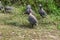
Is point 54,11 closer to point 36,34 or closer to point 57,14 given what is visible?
point 57,14

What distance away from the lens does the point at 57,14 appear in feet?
38.0

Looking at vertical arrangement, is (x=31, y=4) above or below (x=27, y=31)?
above

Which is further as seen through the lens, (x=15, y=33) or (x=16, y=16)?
(x=16, y=16)

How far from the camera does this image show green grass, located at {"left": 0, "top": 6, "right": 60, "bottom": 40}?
8142mm

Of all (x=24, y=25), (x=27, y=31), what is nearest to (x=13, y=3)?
(x=24, y=25)

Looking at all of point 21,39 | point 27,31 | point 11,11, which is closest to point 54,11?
point 11,11

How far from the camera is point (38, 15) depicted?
1067 cm

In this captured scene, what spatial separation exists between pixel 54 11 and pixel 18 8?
75.6 inches

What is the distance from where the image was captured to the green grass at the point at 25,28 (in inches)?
321

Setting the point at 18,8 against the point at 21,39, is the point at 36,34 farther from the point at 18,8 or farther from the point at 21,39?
the point at 18,8

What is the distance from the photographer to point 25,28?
9.05 meters

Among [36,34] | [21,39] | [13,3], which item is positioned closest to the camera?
[21,39]

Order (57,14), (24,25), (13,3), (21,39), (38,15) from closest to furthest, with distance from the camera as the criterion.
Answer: (21,39), (24,25), (38,15), (57,14), (13,3)

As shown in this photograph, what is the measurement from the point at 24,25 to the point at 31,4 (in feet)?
6.65
